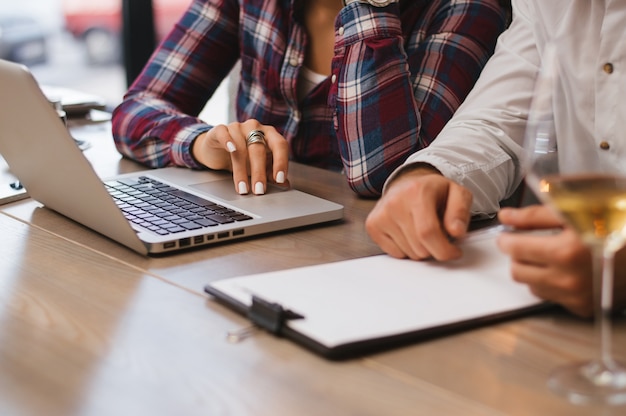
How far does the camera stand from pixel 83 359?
29.7 inches

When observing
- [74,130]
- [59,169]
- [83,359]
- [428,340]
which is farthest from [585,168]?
[74,130]

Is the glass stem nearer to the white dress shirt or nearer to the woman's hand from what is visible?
the white dress shirt

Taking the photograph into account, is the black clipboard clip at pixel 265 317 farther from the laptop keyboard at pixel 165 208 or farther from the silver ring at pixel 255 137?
the silver ring at pixel 255 137

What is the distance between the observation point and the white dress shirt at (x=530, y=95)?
3.96 ft

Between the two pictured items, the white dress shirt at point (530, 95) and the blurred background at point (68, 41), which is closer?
the white dress shirt at point (530, 95)

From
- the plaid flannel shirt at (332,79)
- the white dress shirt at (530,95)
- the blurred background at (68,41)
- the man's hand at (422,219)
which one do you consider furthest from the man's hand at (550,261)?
the blurred background at (68,41)

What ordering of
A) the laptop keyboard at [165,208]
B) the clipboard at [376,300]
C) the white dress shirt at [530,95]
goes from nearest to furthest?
the clipboard at [376,300] < the laptop keyboard at [165,208] < the white dress shirt at [530,95]

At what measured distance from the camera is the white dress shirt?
3.96ft

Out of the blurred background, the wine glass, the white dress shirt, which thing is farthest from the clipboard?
the blurred background

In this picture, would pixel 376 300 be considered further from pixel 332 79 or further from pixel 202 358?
pixel 332 79

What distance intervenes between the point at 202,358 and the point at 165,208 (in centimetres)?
46

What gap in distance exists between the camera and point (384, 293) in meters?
0.85

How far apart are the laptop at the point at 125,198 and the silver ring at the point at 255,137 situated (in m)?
0.07

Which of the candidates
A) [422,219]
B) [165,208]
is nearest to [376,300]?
[422,219]
